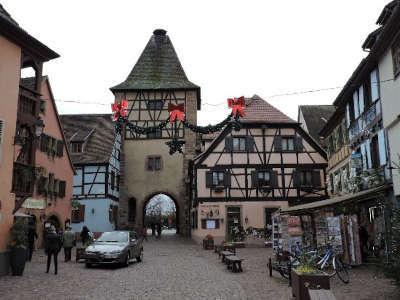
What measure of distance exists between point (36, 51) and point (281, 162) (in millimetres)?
19967

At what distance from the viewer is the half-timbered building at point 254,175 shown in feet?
105

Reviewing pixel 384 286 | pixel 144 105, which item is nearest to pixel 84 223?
pixel 144 105

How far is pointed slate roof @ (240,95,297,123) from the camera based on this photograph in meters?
33.4

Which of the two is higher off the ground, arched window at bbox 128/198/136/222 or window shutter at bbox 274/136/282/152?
window shutter at bbox 274/136/282/152

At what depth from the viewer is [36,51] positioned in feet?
56.4

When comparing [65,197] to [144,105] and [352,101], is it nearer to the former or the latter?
[144,105]

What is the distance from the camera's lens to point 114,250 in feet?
56.6

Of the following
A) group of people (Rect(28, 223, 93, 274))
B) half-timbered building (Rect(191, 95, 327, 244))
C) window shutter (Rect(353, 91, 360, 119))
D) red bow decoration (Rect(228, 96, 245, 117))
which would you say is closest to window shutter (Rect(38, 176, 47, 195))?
group of people (Rect(28, 223, 93, 274))

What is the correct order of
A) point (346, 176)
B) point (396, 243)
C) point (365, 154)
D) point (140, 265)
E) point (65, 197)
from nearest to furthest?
1. point (396, 243)
2. point (140, 265)
3. point (365, 154)
4. point (346, 176)
5. point (65, 197)

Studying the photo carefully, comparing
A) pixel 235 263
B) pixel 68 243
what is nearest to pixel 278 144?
pixel 68 243

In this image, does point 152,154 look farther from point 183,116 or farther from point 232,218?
point 183,116

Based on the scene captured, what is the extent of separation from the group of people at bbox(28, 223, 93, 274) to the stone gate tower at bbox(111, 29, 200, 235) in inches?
530

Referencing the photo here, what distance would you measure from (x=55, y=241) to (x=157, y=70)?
106 ft

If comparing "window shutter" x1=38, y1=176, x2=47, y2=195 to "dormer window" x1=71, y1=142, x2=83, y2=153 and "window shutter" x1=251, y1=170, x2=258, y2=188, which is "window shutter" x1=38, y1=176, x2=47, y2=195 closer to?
"dormer window" x1=71, y1=142, x2=83, y2=153
